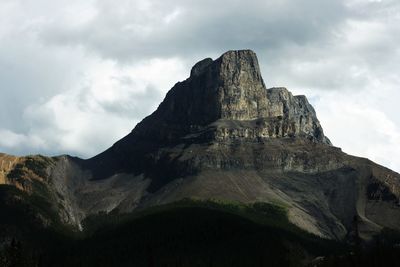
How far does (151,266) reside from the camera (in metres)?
132

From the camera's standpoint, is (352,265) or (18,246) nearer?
(18,246)

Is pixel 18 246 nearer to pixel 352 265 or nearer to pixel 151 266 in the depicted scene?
pixel 151 266

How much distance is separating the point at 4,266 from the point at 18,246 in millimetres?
49761

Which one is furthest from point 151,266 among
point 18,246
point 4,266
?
point 4,266

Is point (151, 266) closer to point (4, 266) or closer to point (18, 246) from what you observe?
point (18, 246)

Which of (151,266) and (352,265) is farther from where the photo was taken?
(352,265)

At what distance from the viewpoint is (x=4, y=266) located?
7549 inches

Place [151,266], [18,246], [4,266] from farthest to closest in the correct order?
[4,266], [18,246], [151,266]

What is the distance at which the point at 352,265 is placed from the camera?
198125mm

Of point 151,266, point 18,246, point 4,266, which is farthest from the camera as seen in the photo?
point 4,266

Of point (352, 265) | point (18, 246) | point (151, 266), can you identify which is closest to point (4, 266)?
point (18, 246)

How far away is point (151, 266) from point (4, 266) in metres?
74.8

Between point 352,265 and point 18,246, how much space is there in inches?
3735
